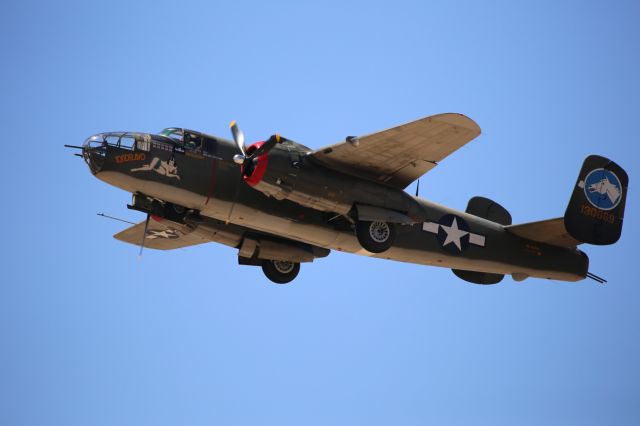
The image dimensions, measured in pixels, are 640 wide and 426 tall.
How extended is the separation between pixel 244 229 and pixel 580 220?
338 inches

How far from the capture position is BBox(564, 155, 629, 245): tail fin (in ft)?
76.9

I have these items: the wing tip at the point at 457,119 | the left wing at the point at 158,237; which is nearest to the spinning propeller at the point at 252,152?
the wing tip at the point at 457,119

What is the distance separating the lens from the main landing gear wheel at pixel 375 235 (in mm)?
20922

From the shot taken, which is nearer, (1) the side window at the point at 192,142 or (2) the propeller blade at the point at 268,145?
(2) the propeller blade at the point at 268,145

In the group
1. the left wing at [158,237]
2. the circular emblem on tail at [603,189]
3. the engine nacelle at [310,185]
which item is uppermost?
the circular emblem on tail at [603,189]

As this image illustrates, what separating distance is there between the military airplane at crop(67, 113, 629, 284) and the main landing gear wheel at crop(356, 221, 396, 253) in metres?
0.02

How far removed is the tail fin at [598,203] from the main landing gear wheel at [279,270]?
712 centimetres

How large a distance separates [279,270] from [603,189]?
872 centimetres

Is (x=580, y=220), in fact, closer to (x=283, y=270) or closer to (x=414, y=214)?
(x=414, y=214)

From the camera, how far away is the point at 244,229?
75.4ft

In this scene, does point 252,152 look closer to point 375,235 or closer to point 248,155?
point 248,155

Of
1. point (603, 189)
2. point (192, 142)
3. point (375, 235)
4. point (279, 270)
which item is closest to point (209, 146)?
point (192, 142)

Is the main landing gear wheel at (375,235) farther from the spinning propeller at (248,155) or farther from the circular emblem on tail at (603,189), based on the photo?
the circular emblem on tail at (603,189)

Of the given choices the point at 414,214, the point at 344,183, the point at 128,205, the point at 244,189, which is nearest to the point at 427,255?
the point at 414,214
